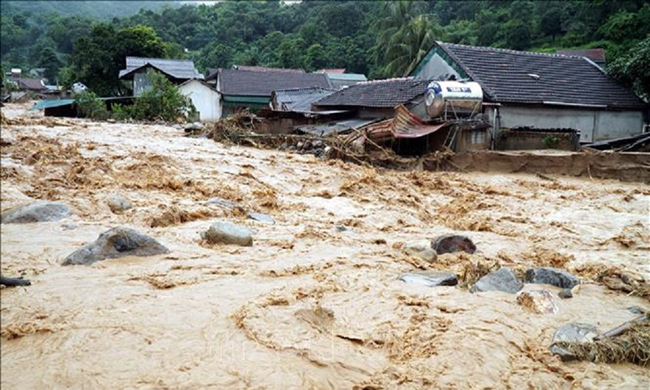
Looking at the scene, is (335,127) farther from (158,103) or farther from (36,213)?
(36,213)

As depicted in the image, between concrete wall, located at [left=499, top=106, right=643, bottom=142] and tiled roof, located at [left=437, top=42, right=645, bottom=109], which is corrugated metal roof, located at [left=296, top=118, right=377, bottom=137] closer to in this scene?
tiled roof, located at [left=437, top=42, right=645, bottom=109]

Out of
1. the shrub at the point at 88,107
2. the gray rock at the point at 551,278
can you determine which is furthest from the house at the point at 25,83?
the shrub at the point at 88,107

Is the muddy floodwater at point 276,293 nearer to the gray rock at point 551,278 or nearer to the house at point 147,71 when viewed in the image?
the gray rock at point 551,278

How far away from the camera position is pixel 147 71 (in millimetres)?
24266

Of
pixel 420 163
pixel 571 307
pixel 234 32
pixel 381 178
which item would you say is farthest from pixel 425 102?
pixel 234 32

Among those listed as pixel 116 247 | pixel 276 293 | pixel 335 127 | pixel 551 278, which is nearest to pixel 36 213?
pixel 116 247

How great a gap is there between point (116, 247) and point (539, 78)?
14365 millimetres

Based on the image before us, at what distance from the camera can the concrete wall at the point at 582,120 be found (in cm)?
1405

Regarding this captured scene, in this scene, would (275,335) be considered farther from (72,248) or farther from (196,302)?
(72,248)

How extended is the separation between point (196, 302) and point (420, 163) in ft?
29.3

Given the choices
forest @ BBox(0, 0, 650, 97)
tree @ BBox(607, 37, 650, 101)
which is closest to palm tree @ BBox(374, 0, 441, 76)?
forest @ BBox(0, 0, 650, 97)

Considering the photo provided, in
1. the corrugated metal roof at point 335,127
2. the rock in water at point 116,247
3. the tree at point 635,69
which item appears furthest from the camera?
the corrugated metal roof at point 335,127

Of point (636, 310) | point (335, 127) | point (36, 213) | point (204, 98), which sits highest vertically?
point (204, 98)

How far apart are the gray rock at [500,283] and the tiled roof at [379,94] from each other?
9.80 meters
